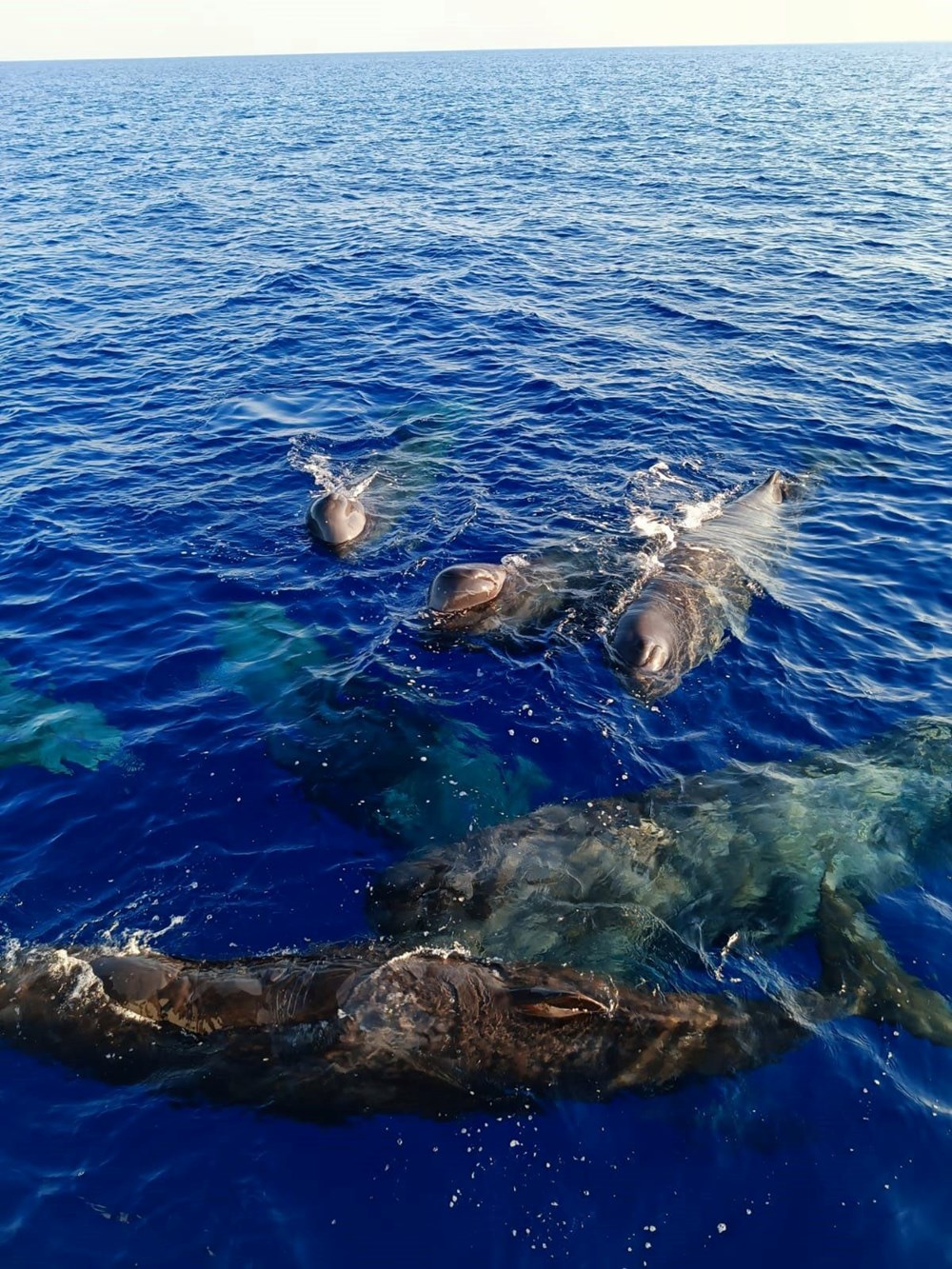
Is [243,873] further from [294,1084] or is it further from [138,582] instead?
[138,582]

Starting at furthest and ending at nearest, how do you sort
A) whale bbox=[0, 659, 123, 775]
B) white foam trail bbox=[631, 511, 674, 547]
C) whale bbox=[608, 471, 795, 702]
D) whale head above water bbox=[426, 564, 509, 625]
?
Result: white foam trail bbox=[631, 511, 674, 547] → whale head above water bbox=[426, 564, 509, 625] → whale bbox=[608, 471, 795, 702] → whale bbox=[0, 659, 123, 775]

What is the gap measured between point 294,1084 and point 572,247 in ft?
128

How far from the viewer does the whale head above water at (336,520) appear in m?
20.1

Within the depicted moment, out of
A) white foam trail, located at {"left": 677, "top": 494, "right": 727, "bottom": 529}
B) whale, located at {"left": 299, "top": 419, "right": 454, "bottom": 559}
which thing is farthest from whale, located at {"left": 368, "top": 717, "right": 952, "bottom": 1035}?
whale, located at {"left": 299, "top": 419, "right": 454, "bottom": 559}

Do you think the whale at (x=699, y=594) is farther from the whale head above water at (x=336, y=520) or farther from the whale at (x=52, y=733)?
the whale at (x=52, y=733)

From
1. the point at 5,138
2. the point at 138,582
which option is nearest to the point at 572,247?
the point at 138,582

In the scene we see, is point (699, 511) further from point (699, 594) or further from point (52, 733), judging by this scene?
point (52, 733)

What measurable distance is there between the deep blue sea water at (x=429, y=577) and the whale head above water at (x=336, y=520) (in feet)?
1.58

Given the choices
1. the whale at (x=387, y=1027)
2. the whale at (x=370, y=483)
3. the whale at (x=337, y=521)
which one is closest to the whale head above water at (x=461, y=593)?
the whale at (x=370, y=483)

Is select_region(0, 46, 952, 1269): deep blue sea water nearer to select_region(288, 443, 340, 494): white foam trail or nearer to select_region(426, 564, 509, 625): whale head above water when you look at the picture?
select_region(288, 443, 340, 494): white foam trail

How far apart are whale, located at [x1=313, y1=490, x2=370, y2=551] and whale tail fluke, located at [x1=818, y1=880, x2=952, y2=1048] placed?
12.5 m

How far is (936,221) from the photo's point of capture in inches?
1708

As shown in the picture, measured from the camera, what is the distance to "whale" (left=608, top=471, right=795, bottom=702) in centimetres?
1605

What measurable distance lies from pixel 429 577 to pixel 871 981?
11278mm
